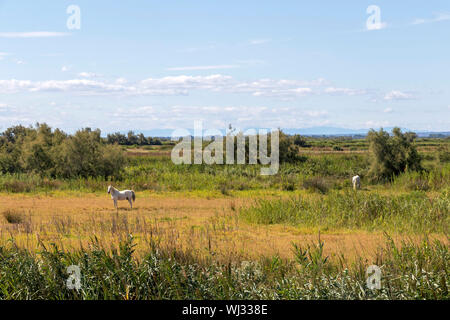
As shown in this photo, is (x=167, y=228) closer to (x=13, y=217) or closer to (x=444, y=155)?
(x=13, y=217)


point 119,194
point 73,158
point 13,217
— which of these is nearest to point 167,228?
point 13,217

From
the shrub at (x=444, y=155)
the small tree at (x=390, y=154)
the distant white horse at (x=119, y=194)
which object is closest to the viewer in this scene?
the distant white horse at (x=119, y=194)

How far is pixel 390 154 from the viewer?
1045 inches

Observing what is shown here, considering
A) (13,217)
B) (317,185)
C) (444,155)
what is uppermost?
(444,155)

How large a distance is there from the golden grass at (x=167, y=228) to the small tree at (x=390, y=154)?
11.1 metres

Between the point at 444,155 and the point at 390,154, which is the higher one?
the point at 390,154

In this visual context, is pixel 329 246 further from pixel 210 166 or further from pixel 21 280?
pixel 210 166

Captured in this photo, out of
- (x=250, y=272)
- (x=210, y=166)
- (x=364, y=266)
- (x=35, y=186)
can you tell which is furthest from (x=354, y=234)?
(x=210, y=166)

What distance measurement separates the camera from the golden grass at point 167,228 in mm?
8297

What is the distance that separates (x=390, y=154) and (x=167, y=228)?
18.8m
